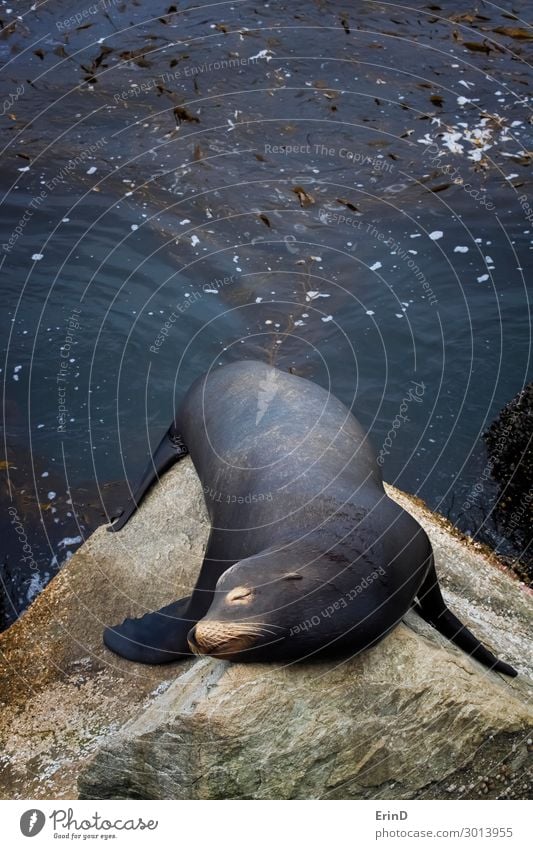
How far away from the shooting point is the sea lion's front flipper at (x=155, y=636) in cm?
488

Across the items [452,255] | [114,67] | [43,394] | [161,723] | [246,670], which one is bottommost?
[161,723]

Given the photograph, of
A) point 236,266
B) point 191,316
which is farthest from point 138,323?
point 236,266

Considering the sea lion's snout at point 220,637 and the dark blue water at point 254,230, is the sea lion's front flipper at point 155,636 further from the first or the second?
the dark blue water at point 254,230

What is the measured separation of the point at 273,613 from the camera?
3660mm

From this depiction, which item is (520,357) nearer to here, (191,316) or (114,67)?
(191,316)

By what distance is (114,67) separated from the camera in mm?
11188

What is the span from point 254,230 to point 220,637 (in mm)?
6481

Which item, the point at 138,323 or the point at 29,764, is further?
the point at 138,323

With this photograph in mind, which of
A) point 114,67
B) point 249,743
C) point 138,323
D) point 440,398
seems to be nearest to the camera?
point 249,743

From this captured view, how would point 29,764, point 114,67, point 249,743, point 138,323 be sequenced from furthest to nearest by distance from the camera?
point 114,67
point 138,323
point 29,764
point 249,743

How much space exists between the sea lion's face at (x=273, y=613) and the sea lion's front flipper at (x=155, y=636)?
1.14 metres

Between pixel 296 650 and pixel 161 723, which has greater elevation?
pixel 296 650

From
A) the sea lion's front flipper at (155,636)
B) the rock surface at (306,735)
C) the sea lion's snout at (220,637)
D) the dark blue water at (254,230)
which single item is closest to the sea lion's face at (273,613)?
the sea lion's snout at (220,637)

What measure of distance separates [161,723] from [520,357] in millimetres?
5245
